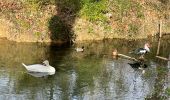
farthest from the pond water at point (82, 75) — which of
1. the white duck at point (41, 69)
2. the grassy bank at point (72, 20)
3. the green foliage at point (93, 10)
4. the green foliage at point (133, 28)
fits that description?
the green foliage at point (133, 28)

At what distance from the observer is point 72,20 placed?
4800 cm

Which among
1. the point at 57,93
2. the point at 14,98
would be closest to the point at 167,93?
the point at 57,93

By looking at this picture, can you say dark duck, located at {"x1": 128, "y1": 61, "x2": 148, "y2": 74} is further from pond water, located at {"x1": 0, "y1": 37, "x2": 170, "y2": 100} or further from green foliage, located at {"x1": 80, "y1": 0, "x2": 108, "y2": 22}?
green foliage, located at {"x1": 80, "y1": 0, "x2": 108, "y2": 22}

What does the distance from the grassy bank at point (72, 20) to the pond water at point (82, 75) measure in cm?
182

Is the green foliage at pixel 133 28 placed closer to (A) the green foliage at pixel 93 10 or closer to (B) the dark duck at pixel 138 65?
(A) the green foliage at pixel 93 10

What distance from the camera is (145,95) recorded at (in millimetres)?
28953

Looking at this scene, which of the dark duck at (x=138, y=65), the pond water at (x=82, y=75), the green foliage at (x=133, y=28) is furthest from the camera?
the green foliage at (x=133, y=28)

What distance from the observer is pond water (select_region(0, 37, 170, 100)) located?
2861 cm

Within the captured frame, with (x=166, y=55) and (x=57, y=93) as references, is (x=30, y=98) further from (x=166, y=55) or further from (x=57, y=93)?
(x=166, y=55)

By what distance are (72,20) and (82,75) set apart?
50.1 feet

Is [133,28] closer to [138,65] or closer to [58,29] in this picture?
[58,29]

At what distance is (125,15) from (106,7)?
2.53m

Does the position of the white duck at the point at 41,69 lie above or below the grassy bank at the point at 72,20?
below

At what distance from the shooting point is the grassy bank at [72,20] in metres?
45.8
